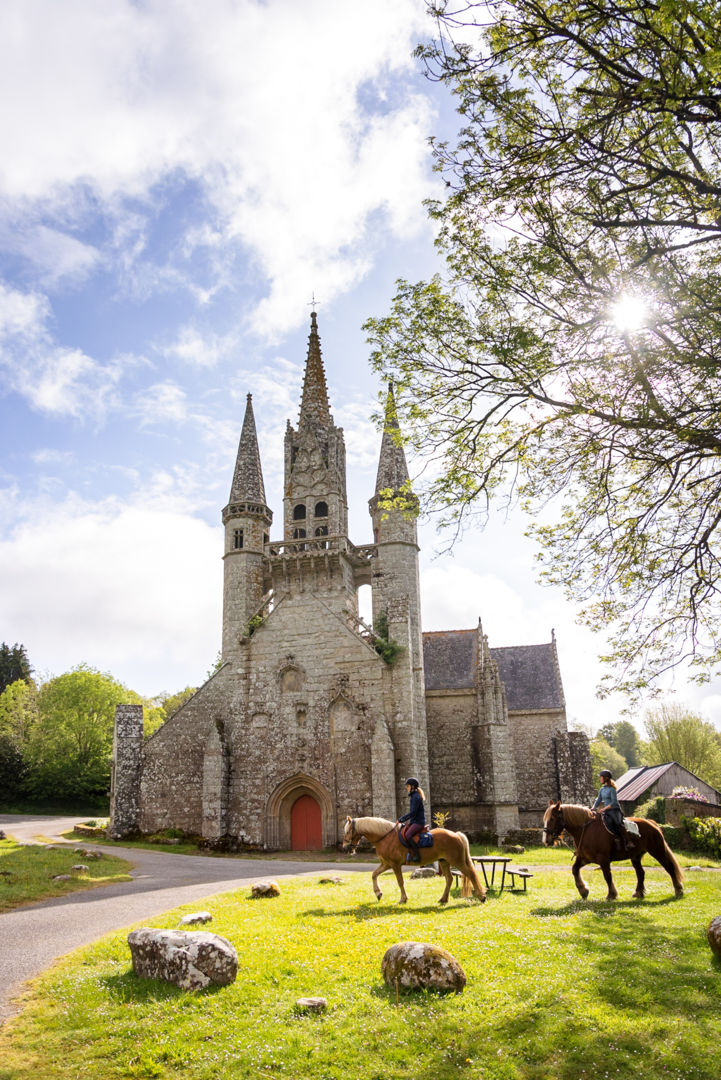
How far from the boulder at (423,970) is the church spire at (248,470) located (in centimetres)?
2965

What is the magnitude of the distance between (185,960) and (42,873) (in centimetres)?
1161

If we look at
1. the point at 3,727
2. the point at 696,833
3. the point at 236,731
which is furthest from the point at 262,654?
the point at 3,727

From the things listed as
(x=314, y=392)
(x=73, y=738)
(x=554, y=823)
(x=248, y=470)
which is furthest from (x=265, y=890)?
(x=73, y=738)

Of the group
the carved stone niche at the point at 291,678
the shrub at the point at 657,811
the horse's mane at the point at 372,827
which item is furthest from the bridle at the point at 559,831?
the carved stone niche at the point at 291,678

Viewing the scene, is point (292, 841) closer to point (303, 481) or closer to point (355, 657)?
point (355, 657)

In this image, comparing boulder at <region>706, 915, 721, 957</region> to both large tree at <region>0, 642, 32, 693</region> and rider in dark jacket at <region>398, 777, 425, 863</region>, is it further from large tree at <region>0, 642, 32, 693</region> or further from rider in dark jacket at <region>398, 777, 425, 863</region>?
large tree at <region>0, 642, 32, 693</region>

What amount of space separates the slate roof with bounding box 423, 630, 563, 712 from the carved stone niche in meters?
7.61

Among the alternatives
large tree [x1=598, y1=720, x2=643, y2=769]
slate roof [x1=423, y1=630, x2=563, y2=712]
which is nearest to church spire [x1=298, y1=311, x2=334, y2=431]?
slate roof [x1=423, y1=630, x2=563, y2=712]

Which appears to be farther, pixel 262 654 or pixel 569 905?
pixel 262 654

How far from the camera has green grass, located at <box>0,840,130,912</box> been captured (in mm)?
14798

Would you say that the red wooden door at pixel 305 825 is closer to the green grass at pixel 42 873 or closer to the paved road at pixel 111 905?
the paved road at pixel 111 905

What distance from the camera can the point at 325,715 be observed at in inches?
1200

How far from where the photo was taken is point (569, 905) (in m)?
11.9

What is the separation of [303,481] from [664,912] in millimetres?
29791
